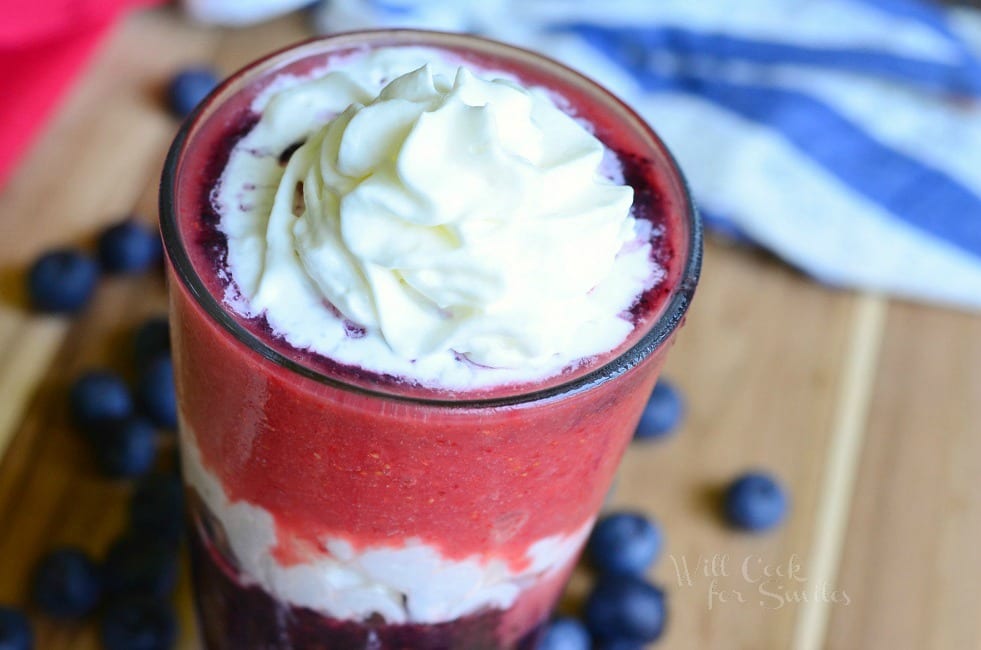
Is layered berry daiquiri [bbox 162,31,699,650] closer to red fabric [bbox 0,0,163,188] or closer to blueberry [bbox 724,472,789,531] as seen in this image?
blueberry [bbox 724,472,789,531]

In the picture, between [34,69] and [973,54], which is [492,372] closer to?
[34,69]

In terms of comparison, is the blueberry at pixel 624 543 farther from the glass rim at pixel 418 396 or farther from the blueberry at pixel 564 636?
the glass rim at pixel 418 396

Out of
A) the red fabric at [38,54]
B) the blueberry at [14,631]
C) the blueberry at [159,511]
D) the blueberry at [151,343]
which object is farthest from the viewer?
the red fabric at [38,54]

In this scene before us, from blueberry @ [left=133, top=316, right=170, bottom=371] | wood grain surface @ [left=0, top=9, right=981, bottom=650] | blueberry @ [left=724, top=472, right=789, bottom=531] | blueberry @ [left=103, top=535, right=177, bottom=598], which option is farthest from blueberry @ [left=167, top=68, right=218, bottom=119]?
blueberry @ [left=724, top=472, right=789, bottom=531]

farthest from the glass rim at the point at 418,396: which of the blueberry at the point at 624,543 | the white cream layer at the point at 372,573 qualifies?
the blueberry at the point at 624,543

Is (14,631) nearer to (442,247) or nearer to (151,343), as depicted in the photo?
A: (151,343)

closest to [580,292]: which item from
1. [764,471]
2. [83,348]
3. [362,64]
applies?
[362,64]
